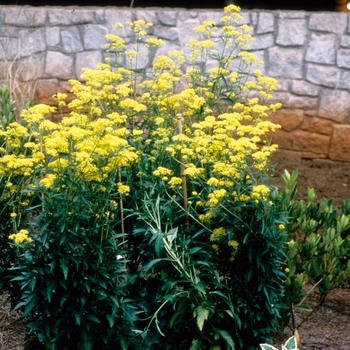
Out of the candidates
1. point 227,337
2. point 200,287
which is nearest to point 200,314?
point 200,287

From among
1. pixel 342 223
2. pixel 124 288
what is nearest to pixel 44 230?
pixel 124 288

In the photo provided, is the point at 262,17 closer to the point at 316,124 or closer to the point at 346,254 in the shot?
the point at 316,124

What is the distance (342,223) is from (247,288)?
1.07m

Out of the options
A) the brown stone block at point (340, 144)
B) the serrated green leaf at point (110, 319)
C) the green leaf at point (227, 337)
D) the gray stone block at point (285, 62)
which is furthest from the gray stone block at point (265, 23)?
the serrated green leaf at point (110, 319)

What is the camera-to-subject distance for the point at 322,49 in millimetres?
6047

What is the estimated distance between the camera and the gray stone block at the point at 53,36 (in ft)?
21.4

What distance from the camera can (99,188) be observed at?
10.1ft

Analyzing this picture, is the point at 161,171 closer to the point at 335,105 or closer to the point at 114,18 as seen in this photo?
the point at 335,105

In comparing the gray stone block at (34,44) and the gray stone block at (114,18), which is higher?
the gray stone block at (114,18)

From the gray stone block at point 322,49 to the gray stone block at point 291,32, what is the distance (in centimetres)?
9

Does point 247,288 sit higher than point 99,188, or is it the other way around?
point 99,188

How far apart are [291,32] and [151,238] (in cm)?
349

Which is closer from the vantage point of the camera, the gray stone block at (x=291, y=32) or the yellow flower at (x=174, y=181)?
the yellow flower at (x=174, y=181)

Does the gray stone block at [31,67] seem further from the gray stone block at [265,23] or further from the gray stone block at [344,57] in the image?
the gray stone block at [344,57]
